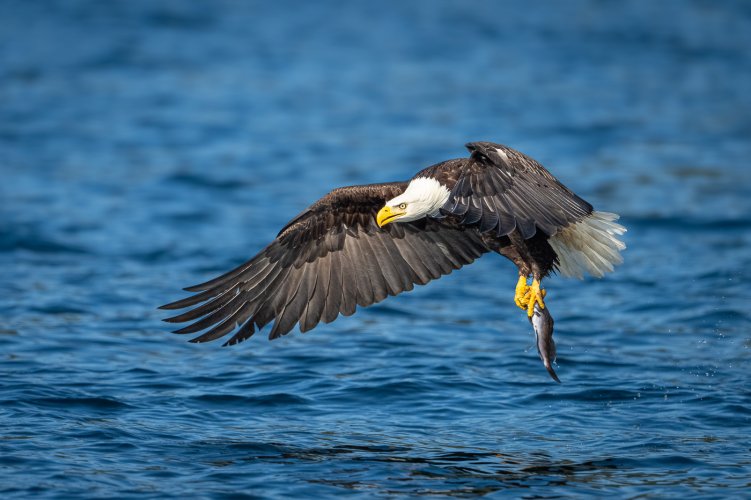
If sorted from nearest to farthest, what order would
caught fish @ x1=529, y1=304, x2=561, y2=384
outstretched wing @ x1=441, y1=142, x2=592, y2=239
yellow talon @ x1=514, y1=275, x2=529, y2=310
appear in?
outstretched wing @ x1=441, y1=142, x2=592, y2=239
caught fish @ x1=529, y1=304, x2=561, y2=384
yellow talon @ x1=514, y1=275, x2=529, y2=310

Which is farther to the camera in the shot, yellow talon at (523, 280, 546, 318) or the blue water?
yellow talon at (523, 280, 546, 318)

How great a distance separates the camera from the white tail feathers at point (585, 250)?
7.10 m

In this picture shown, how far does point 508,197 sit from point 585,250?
1.37m

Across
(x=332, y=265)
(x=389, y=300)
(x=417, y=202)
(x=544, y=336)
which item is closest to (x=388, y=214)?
(x=417, y=202)

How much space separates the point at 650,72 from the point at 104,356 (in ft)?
35.6

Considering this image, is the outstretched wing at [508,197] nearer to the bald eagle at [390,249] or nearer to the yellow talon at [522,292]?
the bald eagle at [390,249]

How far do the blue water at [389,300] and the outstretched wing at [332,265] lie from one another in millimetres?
623

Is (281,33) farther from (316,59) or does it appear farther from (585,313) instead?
(585,313)

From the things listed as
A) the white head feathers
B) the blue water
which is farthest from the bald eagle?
the blue water

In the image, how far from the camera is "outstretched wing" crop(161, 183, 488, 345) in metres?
7.07

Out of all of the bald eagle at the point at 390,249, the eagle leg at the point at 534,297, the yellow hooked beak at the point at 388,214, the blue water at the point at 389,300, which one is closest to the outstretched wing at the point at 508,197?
the bald eagle at the point at 390,249

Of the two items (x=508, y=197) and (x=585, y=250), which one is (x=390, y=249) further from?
(x=508, y=197)

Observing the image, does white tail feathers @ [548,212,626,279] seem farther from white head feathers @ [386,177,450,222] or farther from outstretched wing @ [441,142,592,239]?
white head feathers @ [386,177,450,222]

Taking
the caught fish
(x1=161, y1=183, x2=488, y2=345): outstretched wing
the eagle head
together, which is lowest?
the caught fish
